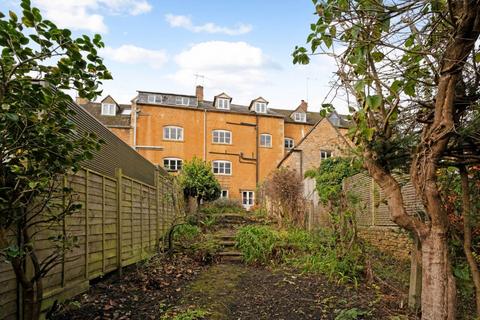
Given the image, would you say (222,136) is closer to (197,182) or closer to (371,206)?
(197,182)

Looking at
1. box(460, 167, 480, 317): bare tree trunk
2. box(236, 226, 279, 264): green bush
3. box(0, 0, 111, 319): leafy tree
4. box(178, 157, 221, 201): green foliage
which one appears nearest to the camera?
box(0, 0, 111, 319): leafy tree

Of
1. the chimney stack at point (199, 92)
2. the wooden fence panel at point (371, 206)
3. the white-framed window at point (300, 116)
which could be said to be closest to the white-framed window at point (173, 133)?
the chimney stack at point (199, 92)

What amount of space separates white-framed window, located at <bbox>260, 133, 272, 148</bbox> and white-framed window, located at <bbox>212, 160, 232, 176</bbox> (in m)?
3.12

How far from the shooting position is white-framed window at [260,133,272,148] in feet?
89.8

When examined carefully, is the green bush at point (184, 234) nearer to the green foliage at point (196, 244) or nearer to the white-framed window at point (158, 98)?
the green foliage at point (196, 244)

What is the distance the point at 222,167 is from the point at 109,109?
9468 millimetres

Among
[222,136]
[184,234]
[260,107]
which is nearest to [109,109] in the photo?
[222,136]

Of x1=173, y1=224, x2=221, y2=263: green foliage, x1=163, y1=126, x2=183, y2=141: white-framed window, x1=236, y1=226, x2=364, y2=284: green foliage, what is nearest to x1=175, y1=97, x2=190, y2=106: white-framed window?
x1=163, y1=126, x2=183, y2=141: white-framed window

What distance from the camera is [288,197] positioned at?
13172mm

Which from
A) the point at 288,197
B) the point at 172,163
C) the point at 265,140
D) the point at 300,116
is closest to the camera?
the point at 288,197

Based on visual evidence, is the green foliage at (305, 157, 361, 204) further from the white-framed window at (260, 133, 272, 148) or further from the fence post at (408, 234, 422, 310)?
the white-framed window at (260, 133, 272, 148)

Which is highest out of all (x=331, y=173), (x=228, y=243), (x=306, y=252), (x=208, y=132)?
(x=208, y=132)

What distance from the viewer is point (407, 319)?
3926mm

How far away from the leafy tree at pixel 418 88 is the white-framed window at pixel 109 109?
83.1ft
